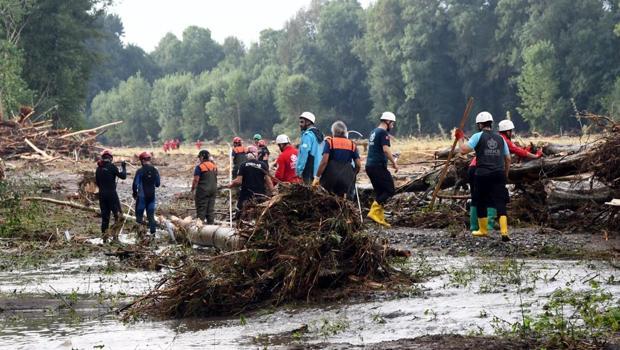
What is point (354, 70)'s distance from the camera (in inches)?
4131

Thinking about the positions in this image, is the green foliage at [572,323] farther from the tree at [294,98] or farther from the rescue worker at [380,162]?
the tree at [294,98]

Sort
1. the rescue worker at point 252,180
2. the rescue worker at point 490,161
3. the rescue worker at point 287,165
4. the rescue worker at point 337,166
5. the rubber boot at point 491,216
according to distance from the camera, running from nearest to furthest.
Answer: the rescue worker at point 490,161, the rescue worker at point 337,166, the rubber boot at point 491,216, the rescue worker at point 287,165, the rescue worker at point 252,180

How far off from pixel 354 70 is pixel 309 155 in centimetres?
9012

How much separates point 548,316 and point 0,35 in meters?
52.5

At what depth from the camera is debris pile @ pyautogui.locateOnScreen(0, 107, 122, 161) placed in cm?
4256

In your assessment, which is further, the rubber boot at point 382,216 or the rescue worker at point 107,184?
the rescue worker at point 107,184

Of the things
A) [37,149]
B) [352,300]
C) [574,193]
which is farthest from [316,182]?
[37,149]

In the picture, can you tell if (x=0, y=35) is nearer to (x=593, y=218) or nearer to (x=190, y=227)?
(x=190, y=227)

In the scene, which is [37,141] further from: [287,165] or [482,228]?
[482,228]

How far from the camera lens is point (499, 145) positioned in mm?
14539

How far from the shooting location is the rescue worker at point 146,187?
18.5 meters

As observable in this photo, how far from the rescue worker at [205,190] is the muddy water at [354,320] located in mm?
6495

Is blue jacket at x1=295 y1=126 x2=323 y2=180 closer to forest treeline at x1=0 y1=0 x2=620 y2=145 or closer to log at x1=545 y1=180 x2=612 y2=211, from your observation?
log at x1=545 y1=180 x2=612 y2=211

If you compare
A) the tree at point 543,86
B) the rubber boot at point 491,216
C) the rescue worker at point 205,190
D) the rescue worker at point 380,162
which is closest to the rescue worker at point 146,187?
the rescue worker at point 205,190
